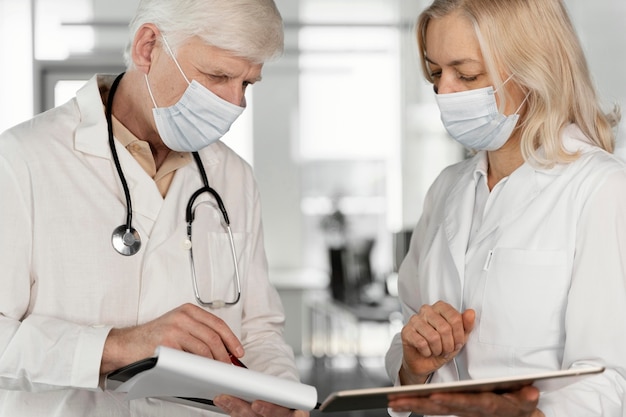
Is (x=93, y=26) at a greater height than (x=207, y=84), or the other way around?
(x=93, y=26)

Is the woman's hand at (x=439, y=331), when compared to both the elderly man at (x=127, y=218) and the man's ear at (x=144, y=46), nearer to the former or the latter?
the elderly man at (x=127, y=218)

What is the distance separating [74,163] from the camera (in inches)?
67.9

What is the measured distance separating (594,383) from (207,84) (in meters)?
0.91

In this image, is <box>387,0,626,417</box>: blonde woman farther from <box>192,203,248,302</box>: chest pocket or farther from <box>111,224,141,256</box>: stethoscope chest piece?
<box>111,224,141,256</box>: stethoscope chest piece

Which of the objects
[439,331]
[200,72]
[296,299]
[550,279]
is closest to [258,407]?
[439,331]

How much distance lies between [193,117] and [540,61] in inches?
26.5

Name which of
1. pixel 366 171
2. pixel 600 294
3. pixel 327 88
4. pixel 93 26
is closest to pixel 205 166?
pixel 600 294

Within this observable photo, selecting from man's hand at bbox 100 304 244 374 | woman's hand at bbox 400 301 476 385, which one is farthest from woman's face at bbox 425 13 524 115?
man's hand at bbox 100 304 244 374

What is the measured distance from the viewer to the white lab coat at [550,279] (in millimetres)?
1513

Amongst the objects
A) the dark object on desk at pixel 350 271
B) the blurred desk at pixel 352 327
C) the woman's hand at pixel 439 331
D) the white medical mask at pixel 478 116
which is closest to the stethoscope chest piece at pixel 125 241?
the woman's hand at pixel 439 331

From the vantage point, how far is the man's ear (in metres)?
1.77

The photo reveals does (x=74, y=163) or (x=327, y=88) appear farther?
(x=327, y=88)

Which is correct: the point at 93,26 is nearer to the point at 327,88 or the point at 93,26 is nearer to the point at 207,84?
the point at 327,88

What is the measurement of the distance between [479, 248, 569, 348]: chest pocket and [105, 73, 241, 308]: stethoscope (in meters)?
0.52
